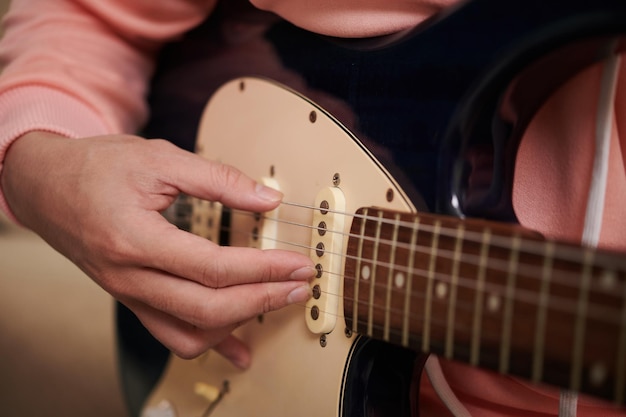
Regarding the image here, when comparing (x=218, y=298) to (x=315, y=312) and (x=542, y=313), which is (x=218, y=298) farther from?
(x=542, y=313)

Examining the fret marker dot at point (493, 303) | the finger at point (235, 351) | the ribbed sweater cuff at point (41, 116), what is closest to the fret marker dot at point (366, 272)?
the fret marker dot at point (493, 303)

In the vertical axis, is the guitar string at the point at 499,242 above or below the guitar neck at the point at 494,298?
above

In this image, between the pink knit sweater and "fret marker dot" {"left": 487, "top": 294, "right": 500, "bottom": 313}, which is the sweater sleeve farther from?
"fret marker dot" {"left": 487, "top": 294, "right": 500, "bottom": 313}

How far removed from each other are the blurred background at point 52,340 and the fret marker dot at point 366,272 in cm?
86

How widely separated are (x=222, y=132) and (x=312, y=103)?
167 millimetres

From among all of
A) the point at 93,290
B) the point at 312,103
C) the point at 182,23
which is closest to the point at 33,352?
the point at 93,290

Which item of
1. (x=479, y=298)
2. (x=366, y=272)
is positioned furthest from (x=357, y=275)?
(x=479, y=298)

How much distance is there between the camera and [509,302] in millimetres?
352

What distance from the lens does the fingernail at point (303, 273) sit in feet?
1.61

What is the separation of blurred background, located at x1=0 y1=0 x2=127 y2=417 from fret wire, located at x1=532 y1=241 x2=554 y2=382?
0.98 metres

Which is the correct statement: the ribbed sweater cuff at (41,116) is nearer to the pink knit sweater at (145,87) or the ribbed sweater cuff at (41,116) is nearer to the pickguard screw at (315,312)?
the pink knit sweater at (145,87)

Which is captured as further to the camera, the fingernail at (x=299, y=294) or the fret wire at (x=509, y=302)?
the fingernail at (x=299, y=294)

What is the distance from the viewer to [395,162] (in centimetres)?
47

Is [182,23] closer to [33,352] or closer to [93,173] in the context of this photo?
[93,173]
